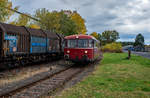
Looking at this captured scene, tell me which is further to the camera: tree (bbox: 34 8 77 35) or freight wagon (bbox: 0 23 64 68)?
tree (bbox: 34 8 77 35)

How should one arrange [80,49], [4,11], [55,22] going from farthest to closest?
[55,22]
[4,11]
[80,49]

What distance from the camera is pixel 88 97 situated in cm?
547

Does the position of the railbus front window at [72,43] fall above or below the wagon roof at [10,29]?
below

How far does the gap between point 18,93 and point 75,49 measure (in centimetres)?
798

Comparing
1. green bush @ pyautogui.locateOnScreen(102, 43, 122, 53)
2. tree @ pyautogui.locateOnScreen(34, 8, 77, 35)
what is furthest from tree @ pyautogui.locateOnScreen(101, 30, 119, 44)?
tree @ pyautogui.locateOnScreen(34, 8, 77, 35)

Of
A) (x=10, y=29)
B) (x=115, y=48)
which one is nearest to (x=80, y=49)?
(x=10, y=29)

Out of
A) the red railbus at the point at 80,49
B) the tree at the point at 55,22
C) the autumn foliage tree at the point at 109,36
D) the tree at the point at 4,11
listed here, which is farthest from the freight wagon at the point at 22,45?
the autumn foliage tree at the point at 109,36

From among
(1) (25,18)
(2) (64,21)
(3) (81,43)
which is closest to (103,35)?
(2) (64,21)

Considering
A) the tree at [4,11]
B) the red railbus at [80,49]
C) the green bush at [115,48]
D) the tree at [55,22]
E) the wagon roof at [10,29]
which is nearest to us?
the wagon roof at [10,29]

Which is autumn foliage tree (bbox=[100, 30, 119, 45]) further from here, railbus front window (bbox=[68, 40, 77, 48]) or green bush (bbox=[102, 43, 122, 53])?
railbus front window (bbox=[68, 40, 77, 48])

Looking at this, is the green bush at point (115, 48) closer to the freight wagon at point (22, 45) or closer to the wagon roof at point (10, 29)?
the freight wagon at point (22, 45)

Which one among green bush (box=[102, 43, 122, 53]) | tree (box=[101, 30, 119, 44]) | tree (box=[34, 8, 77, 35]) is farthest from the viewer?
tree (box=[101, 30, 119, 44])

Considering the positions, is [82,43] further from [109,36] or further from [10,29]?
[109,36]

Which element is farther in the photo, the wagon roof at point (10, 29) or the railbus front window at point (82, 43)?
the railbus front window at point (82, 43)
